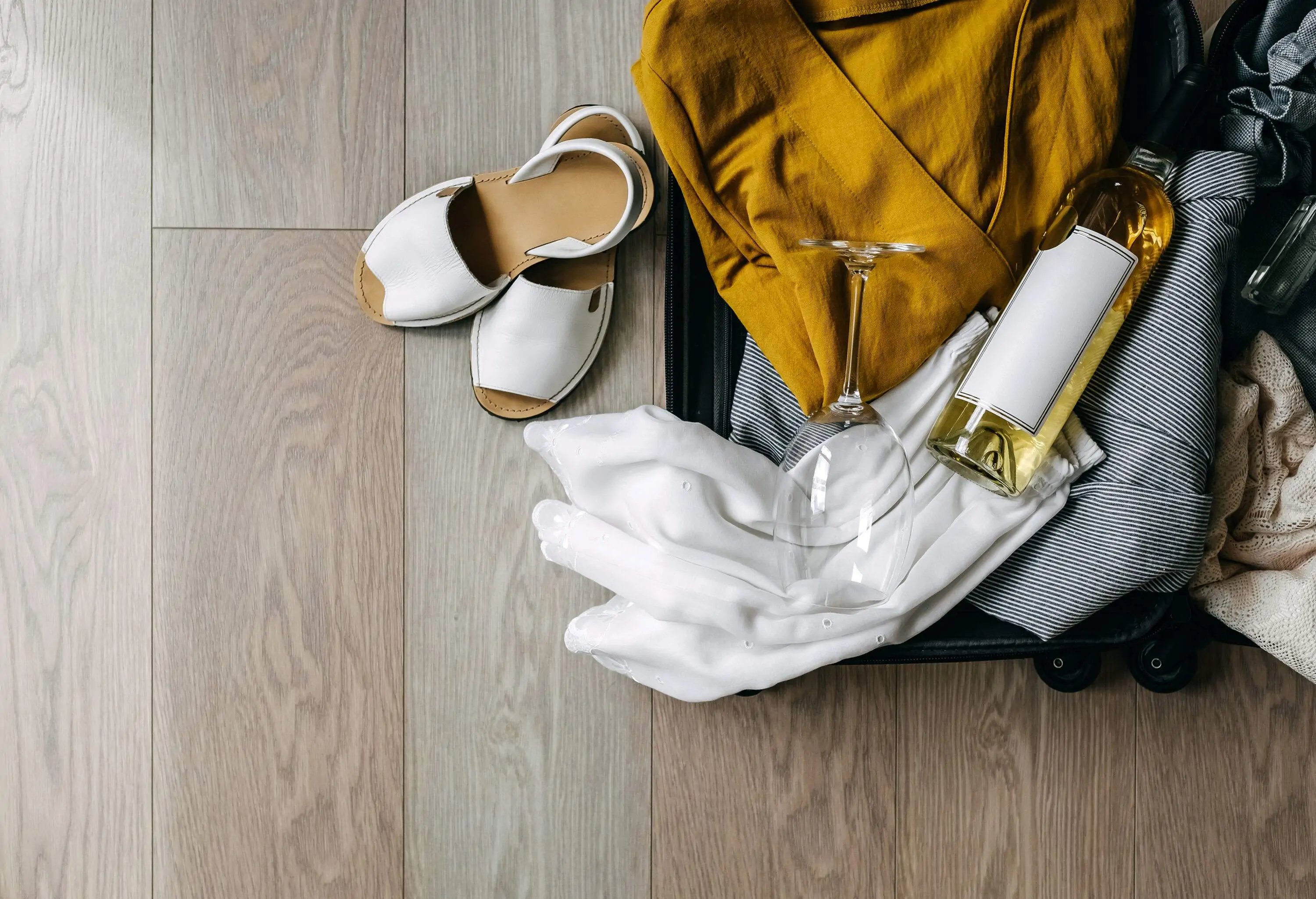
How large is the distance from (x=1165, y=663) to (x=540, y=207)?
2.21 feet

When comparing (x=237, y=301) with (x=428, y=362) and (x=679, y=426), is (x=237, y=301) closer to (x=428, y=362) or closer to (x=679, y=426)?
(x=428, y=362)

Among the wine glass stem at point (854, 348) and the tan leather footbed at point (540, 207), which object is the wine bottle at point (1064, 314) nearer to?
the wine glass stem at point (854, 348)

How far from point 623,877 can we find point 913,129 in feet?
2.27

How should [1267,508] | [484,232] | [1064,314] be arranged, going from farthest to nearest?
1. [484,232]
2. [1267,508]
3. [1064,314]

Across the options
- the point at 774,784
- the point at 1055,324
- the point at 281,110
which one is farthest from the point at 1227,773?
the point at 281,110

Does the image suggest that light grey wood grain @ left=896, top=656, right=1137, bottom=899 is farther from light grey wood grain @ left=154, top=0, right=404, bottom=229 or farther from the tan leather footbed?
light grey wood grain @ left=154, top=0, right=404, bottom=229

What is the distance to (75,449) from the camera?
28.6 inches

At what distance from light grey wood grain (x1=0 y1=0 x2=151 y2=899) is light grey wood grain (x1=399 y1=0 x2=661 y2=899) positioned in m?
0.25

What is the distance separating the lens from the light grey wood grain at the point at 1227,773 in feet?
2.49

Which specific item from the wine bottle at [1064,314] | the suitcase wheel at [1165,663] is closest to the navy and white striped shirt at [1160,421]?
the wine bottle at [1064,314]

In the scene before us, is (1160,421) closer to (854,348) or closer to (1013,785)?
(854,348)

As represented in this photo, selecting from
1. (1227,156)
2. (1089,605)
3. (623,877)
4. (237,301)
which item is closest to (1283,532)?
(1089,605)

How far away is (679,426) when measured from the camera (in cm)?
59

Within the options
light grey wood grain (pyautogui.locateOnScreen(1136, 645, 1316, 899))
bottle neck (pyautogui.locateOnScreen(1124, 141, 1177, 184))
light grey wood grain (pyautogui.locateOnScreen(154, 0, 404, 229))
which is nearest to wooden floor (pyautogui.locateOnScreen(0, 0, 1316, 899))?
light grey wood grain (pyautogui.locateOnScreen(154, 0, 404, 229))
